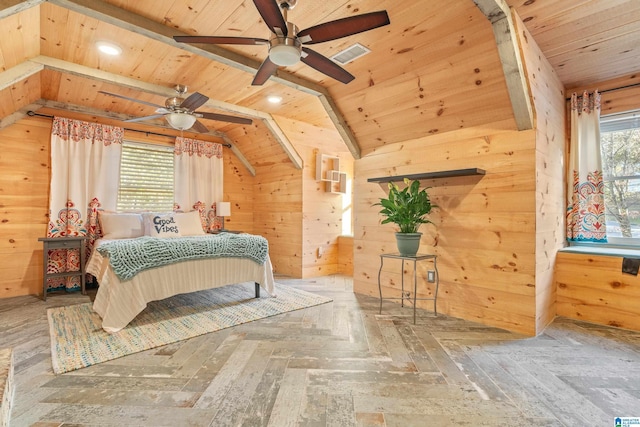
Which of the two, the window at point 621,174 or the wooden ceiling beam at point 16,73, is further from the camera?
the window at point 621,174

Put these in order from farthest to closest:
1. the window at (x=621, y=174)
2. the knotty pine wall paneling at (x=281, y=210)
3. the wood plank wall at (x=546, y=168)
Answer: the knotty pine wall paneling at (x=281, y=210), the window at (x=621, y=174), the wood plank wall at (x=546, y=168)

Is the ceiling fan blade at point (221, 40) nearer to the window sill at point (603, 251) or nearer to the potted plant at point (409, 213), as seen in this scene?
the potted plant at point (409, 213)

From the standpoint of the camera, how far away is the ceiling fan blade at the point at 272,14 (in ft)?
5.22

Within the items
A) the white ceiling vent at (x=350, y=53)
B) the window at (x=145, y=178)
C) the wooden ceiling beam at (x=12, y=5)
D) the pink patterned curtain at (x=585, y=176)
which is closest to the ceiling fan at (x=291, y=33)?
the white ceiling vent at (x=350, y=53)

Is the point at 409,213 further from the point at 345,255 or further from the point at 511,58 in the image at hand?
the point at 345,255

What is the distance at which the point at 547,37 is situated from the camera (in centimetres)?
243

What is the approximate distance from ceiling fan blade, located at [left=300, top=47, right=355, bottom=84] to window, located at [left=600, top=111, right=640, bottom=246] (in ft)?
9.34

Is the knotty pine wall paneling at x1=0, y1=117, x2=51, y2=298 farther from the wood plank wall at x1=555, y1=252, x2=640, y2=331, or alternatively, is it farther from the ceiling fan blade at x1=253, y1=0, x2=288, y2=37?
the wood plank wall at x1=555, y1=252, x2=640, y2=331

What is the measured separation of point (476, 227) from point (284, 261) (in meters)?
3.08

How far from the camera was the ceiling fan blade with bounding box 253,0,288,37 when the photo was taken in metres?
1.59

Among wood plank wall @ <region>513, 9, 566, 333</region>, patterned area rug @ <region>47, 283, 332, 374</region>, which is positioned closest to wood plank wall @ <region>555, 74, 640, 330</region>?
wood plank wall @ <region>513, 9, 566, 333</region>

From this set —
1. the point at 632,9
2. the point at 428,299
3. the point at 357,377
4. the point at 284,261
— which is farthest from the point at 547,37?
the point at 284,261

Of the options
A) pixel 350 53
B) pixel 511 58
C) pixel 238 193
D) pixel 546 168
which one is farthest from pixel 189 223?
pixel 546 168

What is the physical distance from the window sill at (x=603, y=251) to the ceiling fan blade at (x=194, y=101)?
3681mm
